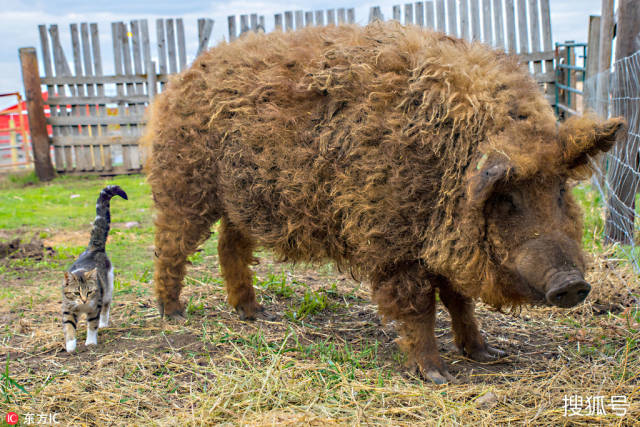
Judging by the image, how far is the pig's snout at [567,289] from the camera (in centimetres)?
242

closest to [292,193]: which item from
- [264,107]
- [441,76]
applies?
[264,107]

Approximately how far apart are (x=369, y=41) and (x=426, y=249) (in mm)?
1327

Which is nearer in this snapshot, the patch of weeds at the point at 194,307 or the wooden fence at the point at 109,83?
the patch of weeds at the point at 194,307

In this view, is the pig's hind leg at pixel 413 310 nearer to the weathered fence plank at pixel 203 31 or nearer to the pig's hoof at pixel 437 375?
the pig's hoof at pixel 437 375

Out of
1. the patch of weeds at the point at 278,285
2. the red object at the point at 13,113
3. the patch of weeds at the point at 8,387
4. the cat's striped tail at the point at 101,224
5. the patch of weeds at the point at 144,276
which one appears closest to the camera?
the patch of weeds at the point at 8,387

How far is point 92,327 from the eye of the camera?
3719 mm

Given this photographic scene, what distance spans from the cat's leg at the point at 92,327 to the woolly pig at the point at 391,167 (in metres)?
0.65

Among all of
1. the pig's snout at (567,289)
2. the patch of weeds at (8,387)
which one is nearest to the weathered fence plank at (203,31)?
the patch of weeds at (8,387)

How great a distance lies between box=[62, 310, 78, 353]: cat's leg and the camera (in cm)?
364

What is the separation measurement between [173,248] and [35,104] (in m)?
9.21

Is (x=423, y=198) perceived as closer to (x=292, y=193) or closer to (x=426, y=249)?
(x=426, y=249)

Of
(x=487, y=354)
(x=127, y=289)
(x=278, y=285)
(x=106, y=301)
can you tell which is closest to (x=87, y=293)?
(x=106, y=301)

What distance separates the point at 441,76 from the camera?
2.94m

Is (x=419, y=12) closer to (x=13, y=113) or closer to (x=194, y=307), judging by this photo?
(x=194, y=307)
